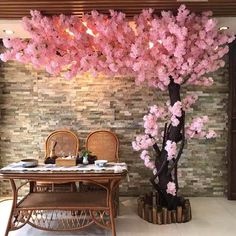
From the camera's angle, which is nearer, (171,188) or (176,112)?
(176,112)

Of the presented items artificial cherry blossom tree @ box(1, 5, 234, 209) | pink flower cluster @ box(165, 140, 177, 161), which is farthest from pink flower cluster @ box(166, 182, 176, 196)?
pink flower cluster @ box(165, 140, 177, 161)

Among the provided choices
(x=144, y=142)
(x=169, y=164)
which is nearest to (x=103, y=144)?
Result: (x=144, y=142)

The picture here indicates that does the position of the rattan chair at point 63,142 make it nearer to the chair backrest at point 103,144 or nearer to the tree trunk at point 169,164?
the chair backrest at point 103,144

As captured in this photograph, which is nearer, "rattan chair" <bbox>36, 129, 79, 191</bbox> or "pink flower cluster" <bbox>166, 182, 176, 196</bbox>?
"pink flower cluster" <bbox>166, 182, 176, 196</bbox>

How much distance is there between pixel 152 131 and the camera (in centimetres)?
429

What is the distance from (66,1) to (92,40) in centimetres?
72

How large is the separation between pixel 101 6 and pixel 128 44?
1.96ft

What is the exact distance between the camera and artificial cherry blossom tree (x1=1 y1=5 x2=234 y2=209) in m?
4.02

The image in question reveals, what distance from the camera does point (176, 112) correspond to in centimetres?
415

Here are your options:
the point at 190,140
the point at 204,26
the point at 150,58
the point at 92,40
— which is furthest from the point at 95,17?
the point at 190,140

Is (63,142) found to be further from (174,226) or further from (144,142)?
(174,226)

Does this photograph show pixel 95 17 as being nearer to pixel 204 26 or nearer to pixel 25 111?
pixel 204 26

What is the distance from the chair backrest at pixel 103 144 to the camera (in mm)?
5234

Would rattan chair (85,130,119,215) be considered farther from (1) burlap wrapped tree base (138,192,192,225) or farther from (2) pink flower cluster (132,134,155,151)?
(1) burlap wrapped tree base (138,192,192,225)
